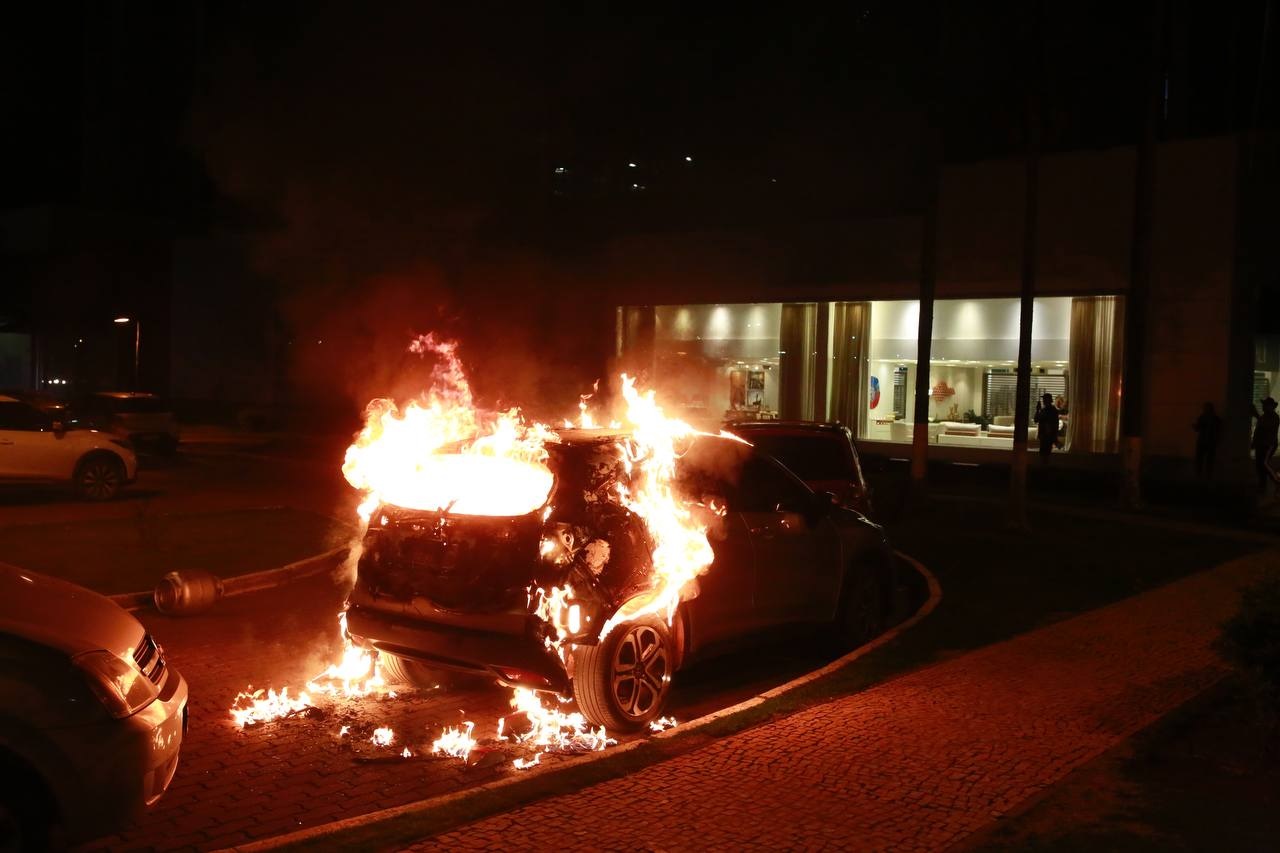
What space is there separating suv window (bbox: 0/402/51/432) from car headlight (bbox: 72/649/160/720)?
13.8 meters

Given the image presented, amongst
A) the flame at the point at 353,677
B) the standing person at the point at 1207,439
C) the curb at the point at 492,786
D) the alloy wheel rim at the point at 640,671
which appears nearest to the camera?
the curb at the point at 492,786

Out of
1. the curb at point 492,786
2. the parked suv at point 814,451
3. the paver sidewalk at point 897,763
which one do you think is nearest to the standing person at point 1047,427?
the parked suv at point 814,451

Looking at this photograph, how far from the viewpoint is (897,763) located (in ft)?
17.8

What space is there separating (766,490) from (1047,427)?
Result: 18.8 meters

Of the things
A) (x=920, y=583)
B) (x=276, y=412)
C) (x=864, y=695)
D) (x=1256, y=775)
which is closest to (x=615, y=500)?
(x=864, y=695)

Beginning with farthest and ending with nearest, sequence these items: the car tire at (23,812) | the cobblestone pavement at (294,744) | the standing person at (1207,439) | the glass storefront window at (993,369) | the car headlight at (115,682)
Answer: the glass storefront window at (993,369) < the standing person at (1207,439) < the cobblestone pavement at (294,744) < the car headlight at (115,682) < the car tire at (23,812)

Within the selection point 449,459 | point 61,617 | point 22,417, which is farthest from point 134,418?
point 61,617

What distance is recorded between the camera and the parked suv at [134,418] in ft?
72.5

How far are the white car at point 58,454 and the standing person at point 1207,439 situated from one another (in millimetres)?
19397

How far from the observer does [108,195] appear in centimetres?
4403

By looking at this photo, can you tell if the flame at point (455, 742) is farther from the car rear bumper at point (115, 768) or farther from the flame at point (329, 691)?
the car rear bumper at point (115, 768)

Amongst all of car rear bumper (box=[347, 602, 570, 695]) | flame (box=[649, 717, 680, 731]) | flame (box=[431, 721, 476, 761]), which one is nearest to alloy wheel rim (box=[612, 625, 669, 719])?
flame (box=[649, 717, 680, 731])

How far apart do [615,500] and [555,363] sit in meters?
21.0

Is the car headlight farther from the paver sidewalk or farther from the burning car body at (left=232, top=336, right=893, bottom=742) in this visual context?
the burning car body at (left=232, top=336, right=893, bottom=742)
